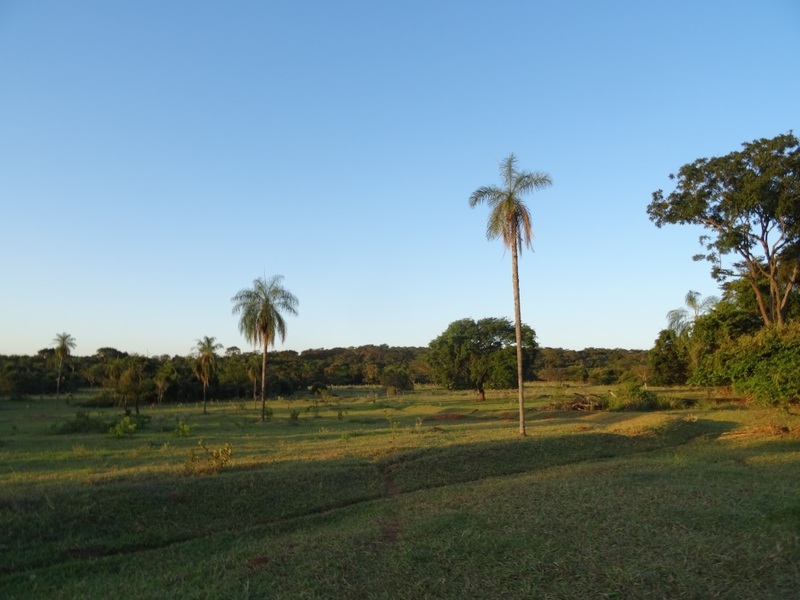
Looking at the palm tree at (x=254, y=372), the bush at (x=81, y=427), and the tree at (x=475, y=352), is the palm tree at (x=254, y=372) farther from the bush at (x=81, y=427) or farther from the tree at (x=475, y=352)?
the bush at (x=81, y=427)

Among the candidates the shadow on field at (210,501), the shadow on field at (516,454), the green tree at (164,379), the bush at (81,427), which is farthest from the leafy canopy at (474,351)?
the shadow on field at (210,501)

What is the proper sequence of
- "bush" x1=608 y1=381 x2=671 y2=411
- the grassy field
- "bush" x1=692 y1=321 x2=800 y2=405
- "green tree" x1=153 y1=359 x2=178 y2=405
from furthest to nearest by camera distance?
"green tree" x1=153 y1=359 x2=178 y2=405 < "bush" x1=608 y1=381 x2=671 y2=411 < "bush" x1=692 y1=321 x2=800 y2=405 < the grassy field

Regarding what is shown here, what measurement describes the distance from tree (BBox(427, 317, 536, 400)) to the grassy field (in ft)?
104

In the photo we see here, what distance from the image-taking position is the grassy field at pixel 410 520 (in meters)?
6.42

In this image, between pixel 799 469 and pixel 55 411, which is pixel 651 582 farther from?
pixel 55 411

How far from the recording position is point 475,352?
181 feet

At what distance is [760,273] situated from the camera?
32.0 metres

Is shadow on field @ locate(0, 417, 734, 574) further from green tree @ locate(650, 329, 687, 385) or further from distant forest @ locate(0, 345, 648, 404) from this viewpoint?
green tree @ locate(650, 329, 687, 385)

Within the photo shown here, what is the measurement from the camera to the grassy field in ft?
21.1

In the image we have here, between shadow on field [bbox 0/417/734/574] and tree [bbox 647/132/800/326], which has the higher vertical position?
tree [bbox 647/132/800/326]

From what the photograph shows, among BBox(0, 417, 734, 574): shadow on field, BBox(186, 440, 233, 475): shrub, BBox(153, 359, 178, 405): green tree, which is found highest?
BBox(153, 359, 178, 405): green tree

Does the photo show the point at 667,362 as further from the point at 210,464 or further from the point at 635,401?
the point at 210,464

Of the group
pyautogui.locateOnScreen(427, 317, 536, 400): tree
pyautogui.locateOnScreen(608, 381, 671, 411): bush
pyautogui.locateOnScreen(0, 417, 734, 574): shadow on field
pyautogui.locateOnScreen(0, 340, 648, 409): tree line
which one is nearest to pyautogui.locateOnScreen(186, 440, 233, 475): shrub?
pyautogui.locateOnScreen(0, 417, 734, 574): shadow on field

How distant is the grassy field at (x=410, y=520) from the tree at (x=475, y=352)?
31625 mm
